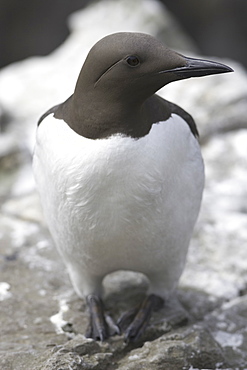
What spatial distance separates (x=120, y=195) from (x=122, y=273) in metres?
1.22

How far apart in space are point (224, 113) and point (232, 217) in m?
1.43

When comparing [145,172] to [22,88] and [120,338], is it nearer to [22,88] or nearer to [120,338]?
[120,338]

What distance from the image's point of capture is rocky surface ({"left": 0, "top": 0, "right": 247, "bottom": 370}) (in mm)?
2906

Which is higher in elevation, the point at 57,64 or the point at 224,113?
the point at 57,64

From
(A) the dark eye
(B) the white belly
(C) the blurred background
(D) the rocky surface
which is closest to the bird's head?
(A) the dark eye

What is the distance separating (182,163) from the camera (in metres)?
2.91

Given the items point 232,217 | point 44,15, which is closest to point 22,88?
point 232,217

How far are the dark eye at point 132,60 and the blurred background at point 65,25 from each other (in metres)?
8.50

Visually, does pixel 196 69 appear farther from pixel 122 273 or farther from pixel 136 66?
pixel 122 273

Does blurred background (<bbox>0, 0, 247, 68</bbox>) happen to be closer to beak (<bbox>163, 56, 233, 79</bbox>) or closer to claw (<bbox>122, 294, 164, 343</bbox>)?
claw (<bbox>122, 294, 164, 343</bbox>)

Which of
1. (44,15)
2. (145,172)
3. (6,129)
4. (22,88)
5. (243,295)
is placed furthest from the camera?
(44,15)

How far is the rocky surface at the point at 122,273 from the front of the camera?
2.91 meters

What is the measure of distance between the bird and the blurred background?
8191 mm

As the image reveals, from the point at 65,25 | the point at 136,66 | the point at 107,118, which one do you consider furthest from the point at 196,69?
the point at 65,25
